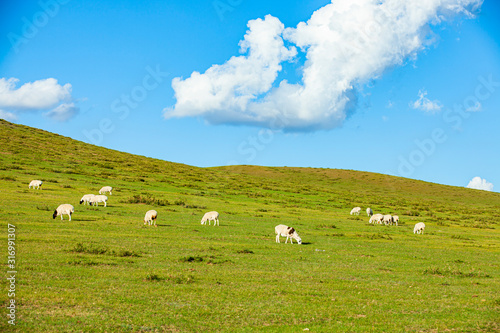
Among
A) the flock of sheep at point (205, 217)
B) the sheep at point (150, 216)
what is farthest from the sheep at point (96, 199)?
the sheep at point (150, 216)

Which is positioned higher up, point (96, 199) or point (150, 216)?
point (96, 199)

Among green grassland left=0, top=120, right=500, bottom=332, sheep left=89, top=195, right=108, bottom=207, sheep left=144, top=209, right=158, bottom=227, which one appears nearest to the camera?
green grassland left=0, top=120, right=500, bottom=332

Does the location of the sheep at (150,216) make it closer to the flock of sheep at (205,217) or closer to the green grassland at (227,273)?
the flock of sheep at (205,217)

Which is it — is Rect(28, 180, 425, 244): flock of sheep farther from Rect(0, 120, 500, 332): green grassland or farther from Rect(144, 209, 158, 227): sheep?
Rect(0, 120, 500, 332): green grassland

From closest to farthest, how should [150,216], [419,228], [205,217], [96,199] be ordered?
[150,216], [205,217], [419,228], [96,199]

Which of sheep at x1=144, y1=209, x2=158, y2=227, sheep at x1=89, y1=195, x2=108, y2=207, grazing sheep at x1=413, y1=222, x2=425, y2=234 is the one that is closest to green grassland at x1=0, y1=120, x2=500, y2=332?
sheep at x1=144, y1=209, x2=158, y2=227

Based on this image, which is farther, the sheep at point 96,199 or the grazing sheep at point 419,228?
the sheep at point 96,199

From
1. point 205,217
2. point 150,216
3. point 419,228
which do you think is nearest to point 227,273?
point 150,216

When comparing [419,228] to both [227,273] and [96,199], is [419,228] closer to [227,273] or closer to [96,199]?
[227,273]

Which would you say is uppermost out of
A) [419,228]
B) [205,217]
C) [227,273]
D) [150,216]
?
[150,216]

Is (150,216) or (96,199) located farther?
(96,199)

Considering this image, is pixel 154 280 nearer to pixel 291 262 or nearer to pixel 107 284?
pixel 107 284

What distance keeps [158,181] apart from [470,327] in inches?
2708

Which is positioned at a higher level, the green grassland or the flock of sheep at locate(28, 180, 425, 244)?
the flock of sheep at locate(28, 180, 425, 244)
